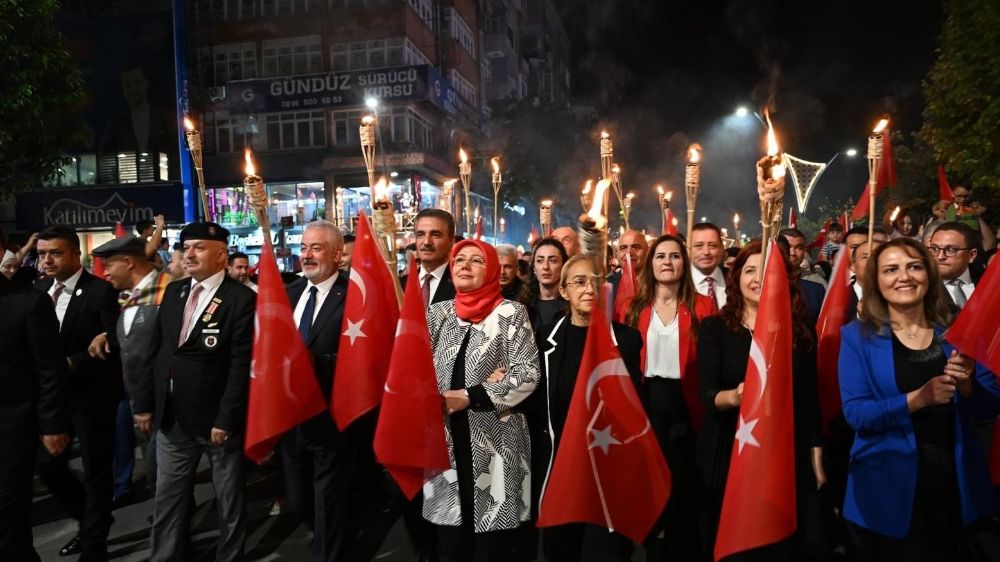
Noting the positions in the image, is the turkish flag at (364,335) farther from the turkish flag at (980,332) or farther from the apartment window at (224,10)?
the apartment window at (224,10)

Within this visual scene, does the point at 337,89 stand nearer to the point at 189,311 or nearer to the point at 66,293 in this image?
the point at 66,293

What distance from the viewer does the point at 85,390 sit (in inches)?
213

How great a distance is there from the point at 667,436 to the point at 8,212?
118 feet

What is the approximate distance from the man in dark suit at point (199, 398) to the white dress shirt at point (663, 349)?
253 cm

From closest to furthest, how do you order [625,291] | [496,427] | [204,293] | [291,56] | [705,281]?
[496,427] → [204,293] → [705,281] → [625,291] → [291,56]

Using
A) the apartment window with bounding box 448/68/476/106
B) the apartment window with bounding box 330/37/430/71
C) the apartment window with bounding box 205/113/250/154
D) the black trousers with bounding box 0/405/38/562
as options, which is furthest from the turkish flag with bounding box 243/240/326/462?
the apartment window with bounding box 448/68/476/106

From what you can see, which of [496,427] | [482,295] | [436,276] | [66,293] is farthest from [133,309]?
[496,427]

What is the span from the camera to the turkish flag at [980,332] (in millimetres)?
3121

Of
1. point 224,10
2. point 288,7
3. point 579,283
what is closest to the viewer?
point 579,283

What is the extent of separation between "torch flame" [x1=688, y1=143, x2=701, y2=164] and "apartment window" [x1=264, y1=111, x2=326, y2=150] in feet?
103

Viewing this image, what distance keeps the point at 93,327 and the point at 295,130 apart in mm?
31130

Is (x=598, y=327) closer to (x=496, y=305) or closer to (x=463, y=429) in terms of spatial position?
(x=496, y=305)

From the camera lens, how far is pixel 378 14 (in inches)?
1389

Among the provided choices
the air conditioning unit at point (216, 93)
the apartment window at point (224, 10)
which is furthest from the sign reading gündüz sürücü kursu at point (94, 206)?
the apartment window at point (224, 10)
